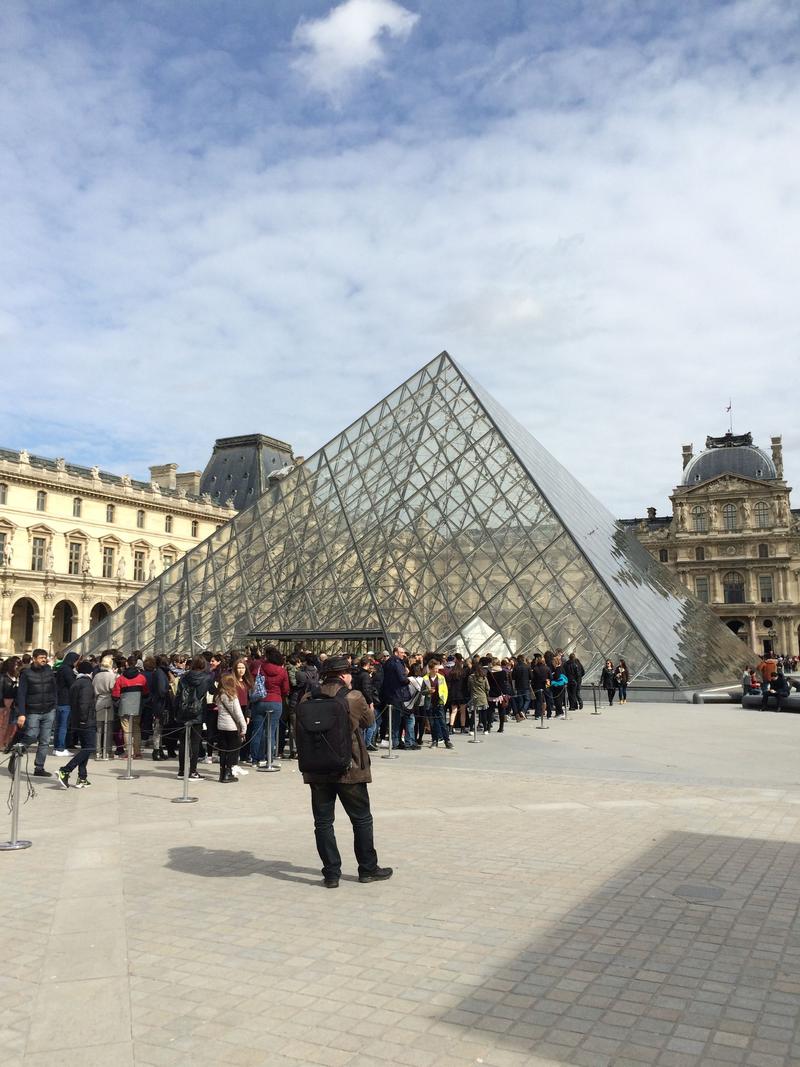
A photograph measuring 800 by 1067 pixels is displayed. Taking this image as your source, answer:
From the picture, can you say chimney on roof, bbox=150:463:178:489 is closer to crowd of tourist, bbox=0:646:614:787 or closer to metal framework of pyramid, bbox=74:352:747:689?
metal framework of pyramid, bbox=74:352:747:689

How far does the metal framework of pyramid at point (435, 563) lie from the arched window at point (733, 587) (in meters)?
42.8

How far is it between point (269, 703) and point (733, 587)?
216 ft

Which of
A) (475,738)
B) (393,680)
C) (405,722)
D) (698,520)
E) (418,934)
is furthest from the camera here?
(698,520)

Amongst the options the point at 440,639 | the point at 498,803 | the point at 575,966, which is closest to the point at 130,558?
the point at 440,639

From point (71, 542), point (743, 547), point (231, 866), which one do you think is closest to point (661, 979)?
point (231, 866)

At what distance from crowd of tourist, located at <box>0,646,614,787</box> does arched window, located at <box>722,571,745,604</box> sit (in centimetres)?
5926

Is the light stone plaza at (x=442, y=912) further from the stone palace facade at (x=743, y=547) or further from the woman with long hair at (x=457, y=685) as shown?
the stone palace facade at (x=743, y=547)

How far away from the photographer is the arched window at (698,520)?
70750 millimetres

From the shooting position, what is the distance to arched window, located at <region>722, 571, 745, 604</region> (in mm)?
69000

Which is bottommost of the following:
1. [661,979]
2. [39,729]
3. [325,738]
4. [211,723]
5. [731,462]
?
[661,979]

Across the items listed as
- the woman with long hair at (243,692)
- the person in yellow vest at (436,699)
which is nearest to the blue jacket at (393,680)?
the person in yellow vest at (436,699)

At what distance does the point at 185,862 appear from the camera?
18.9 ft

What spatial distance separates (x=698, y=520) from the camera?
71.0 metres

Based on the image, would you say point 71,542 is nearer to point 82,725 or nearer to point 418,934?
point 82,725
